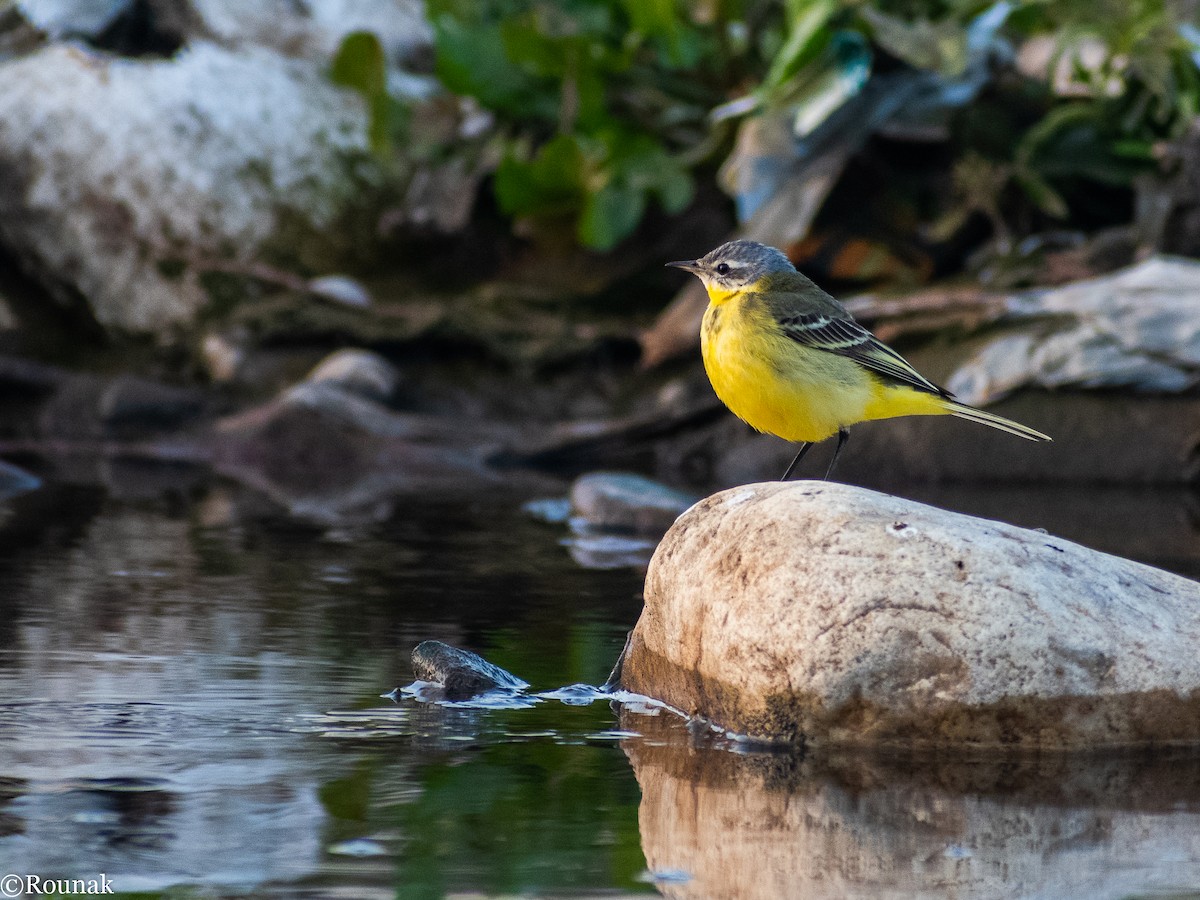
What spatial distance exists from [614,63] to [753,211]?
197 centimetres

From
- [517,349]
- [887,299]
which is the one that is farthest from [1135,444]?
[517,349]

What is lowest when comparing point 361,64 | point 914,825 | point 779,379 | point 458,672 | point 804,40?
point 914,825

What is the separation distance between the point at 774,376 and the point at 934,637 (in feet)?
4.02

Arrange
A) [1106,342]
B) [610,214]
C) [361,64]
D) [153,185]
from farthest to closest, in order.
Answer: [153,185] < [361,64] < [610,214] < [1106,342]

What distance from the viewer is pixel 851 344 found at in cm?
567

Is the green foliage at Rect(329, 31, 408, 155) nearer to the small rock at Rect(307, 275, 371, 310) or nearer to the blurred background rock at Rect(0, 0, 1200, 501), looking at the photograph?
the blurred background rock at Rect(0, 0, 1200, 501)

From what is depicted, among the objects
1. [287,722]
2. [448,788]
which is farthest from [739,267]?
[448,788]

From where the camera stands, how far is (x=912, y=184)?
13.2 meters

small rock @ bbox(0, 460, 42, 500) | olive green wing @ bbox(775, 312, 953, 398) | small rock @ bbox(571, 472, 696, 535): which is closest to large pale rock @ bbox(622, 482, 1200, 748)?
olive green wing @ bbox(775, 312, 953, 398)

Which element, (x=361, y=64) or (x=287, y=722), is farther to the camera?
(x=361, y=64)

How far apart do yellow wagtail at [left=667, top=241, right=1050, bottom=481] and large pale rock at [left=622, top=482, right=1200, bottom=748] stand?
74 centimetres

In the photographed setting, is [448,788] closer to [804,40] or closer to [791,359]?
[791,359]

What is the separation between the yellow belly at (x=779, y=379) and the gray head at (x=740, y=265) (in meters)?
0.19

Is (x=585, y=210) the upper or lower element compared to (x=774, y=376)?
upper
